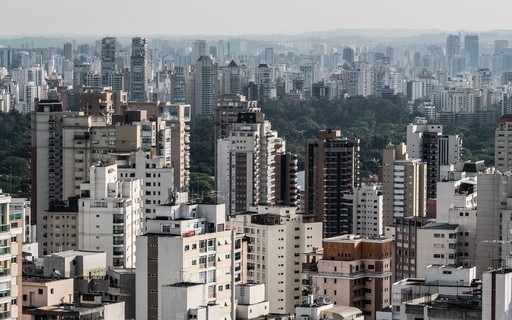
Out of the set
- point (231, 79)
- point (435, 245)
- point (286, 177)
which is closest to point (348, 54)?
point (231, 79)

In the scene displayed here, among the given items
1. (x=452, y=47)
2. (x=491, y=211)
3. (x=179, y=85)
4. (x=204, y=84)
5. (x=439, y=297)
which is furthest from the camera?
(x=452, y=47)

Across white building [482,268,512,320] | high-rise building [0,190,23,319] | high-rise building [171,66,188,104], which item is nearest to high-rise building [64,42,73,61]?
high-rise building [171,66,188,104]

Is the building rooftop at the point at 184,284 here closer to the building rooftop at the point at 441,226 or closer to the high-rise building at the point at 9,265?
the high-rise building at the point at 9,265

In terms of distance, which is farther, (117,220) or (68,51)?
(68,51)

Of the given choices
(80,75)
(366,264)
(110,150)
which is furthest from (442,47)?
(366,264)

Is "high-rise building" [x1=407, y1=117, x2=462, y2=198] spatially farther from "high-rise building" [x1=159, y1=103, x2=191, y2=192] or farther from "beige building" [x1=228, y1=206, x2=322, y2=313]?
"beige building" [x1=228, y1=206, x2=322, y2=313]

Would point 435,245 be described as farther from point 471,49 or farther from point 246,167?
point 471,49

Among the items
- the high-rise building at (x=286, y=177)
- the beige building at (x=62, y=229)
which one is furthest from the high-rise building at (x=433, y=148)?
the beige building at (x=62, y=229)
